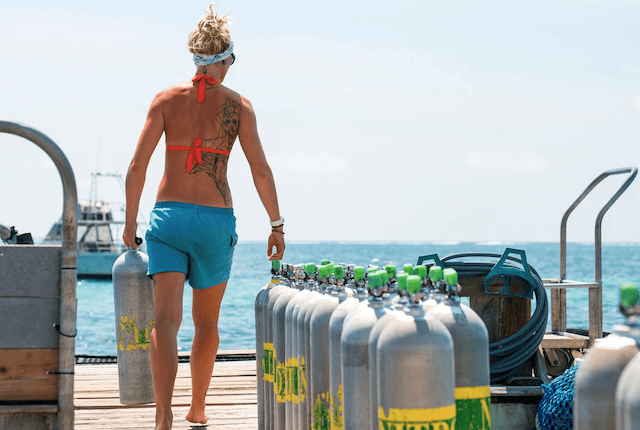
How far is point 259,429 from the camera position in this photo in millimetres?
3785

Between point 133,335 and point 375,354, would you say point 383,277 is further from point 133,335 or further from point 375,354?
point 133,335

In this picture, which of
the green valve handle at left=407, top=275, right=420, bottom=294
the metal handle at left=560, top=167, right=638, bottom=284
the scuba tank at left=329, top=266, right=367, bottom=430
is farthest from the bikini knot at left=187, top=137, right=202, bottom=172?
the metal handle at left=560, top=167, right=638, bottom=284

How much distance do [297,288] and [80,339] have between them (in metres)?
23.9

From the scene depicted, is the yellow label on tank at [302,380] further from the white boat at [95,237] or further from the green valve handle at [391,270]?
the white boat at [95,237]

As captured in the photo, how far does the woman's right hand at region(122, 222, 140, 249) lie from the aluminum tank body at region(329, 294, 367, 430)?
1.88 m

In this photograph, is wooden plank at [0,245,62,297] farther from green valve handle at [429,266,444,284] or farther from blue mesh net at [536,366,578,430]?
blue mesh net at [536,366,578,430]

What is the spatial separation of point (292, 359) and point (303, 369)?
17cm

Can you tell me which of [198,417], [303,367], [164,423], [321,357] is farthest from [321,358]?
[198,417]

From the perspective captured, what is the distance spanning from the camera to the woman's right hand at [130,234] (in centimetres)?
412

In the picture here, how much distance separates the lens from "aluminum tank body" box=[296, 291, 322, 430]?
9.38ft

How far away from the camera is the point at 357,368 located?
2266 millimetres

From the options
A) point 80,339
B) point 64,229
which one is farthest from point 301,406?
point 80,339

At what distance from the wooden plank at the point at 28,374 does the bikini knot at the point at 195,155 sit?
1.35 m

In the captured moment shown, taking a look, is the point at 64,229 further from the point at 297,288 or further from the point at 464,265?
the point at 464,265
